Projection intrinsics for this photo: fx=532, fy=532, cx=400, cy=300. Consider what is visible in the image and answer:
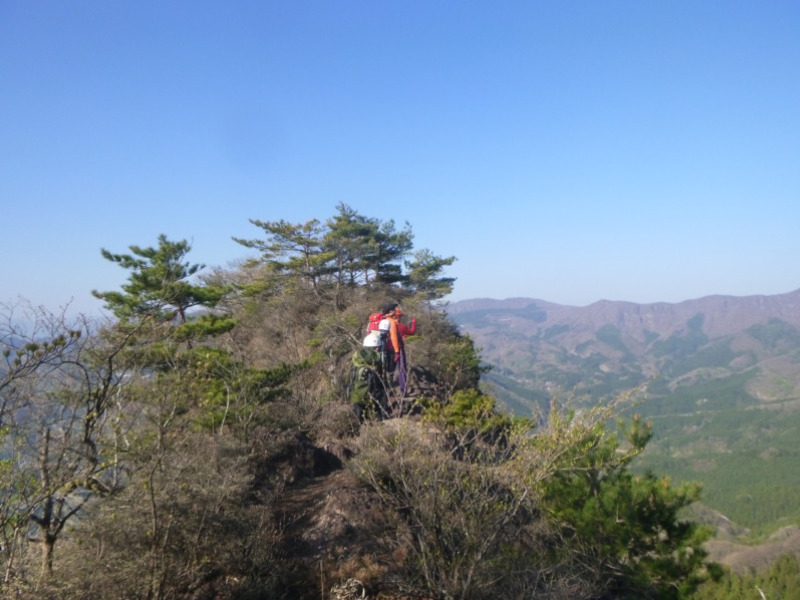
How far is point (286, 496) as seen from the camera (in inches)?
287

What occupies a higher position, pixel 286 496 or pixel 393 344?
pixel 393 344

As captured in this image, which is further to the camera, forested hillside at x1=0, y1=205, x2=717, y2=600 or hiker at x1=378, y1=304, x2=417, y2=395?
hiker at x1=378, y1=304, x2=417, y2=395

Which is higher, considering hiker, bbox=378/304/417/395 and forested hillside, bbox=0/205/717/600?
hiker, bbox=378/304/417/395

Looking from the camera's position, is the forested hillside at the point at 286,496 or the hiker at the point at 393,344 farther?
the hiker at the point at 393,344

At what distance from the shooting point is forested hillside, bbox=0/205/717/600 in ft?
Result: 15.1

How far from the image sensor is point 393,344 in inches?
380

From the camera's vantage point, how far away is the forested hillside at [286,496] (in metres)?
4.59

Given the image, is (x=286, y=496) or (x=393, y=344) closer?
(x=286, y=496)

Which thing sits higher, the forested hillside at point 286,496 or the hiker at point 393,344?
the hiker at point 393,344

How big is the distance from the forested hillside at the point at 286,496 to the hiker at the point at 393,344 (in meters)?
0.04

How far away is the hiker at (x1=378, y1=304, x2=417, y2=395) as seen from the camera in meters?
9.55

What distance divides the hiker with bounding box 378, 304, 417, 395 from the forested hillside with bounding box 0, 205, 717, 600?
4cm

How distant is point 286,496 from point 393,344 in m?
3.34

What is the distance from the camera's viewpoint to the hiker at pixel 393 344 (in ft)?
31.3
